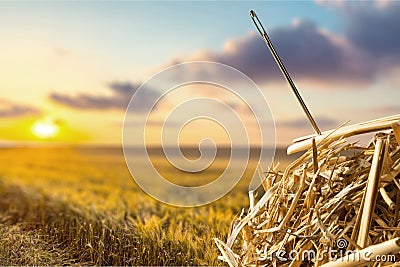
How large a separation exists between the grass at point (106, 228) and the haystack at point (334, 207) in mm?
698

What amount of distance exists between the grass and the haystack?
27.5 inches

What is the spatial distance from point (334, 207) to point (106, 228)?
117 cm

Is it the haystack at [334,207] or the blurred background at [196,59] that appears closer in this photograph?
the haystack at [334,207]

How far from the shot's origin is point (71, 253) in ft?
5.81

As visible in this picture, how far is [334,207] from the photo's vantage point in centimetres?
93

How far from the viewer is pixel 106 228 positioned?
191cm

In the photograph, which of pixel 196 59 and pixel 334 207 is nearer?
pixel 334 207

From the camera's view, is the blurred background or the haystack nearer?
the haystack

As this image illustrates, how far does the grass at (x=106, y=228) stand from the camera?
1735 mm

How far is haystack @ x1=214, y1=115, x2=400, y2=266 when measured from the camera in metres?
0.87

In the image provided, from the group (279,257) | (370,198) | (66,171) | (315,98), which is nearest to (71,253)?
(279,257)

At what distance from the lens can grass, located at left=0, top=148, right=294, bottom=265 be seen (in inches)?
68.3

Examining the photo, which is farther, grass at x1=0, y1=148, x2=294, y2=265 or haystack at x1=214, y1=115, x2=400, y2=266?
Answer: grass at x1=0, y1=148, x2=294, y2=265

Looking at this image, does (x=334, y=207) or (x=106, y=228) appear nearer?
(x=334, y=207)
